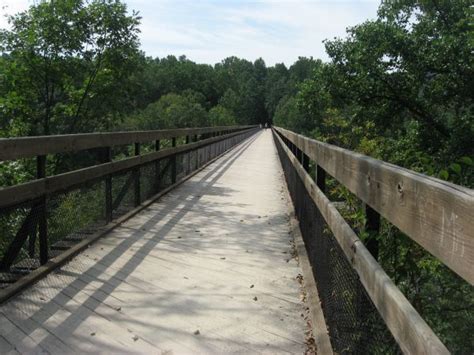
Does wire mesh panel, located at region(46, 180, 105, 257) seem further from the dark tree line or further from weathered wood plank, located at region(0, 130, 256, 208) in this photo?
the dark tree line

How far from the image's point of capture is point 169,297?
3527 mm

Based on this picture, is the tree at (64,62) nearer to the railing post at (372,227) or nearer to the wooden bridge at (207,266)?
the wooden bridge at (207,266)

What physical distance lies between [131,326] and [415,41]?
1956 centimetres

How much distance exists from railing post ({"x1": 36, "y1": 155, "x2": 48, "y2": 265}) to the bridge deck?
0.23 metres

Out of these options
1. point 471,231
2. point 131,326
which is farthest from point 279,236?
point 471,231

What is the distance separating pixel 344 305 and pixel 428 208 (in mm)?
1431

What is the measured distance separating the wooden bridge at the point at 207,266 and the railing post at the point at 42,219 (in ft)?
0.04

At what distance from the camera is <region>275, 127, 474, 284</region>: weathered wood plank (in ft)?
3.52

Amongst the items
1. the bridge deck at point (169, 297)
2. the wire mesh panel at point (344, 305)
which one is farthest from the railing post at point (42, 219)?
the wire mesh panel at point (344, 305)

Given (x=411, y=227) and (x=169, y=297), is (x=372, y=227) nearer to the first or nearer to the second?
(x=411, y=227)

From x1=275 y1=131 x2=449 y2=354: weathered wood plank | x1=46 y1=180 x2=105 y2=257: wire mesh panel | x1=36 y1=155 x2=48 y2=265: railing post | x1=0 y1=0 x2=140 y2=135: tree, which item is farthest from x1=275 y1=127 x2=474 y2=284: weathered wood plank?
x1=0 y1=0 x2=140 y2=135: tree

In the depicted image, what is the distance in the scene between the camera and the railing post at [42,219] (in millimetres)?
3871

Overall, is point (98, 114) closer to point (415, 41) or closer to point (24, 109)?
point (24, 109)

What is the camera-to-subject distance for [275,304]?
3.48 meters
